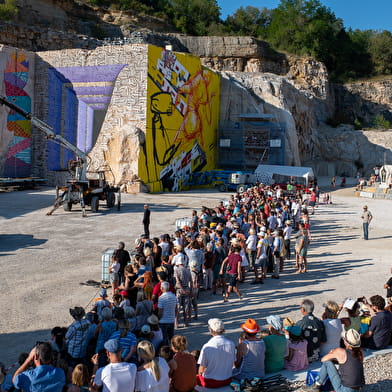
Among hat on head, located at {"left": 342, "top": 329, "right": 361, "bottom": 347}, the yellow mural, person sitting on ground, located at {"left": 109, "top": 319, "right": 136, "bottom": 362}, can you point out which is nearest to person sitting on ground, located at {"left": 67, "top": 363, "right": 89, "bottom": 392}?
person sitting on ground, located at {"left": 109, "top": 319, "right": 136, "bottom": 362}

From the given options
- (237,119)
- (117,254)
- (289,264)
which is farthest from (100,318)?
(237,119)

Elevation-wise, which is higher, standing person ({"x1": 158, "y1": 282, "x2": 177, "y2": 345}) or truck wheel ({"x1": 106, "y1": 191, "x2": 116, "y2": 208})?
truck wheel ({"x1": 106, "y1": 191, "x2": 116, "y2": 208})

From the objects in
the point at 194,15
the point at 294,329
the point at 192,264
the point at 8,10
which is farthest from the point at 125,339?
the point at 194,15

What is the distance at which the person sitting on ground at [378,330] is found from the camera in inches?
277

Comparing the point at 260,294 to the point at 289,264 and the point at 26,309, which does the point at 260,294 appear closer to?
the point at 289,264

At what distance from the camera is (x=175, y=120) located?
117 ft

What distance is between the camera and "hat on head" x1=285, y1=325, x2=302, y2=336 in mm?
6453

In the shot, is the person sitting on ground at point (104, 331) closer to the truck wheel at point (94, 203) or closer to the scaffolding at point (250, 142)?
the truck wheel at point (94, 203)

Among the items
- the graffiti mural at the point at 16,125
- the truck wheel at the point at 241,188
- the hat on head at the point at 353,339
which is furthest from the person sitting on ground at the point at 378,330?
the graffiti mural at the point at 16,125

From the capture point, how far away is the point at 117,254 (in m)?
9.86

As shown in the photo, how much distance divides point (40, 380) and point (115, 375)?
2.55ft

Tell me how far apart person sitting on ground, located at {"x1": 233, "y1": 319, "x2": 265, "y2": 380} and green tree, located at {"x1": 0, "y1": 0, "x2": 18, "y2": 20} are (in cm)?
5079

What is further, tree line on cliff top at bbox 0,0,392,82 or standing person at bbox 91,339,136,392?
tree line on cliff top at bbox 0,0,392,82

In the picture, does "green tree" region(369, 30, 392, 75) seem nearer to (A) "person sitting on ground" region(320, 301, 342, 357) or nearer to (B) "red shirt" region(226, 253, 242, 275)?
(B) "red shirt" region(226, 253, 242, 275)
